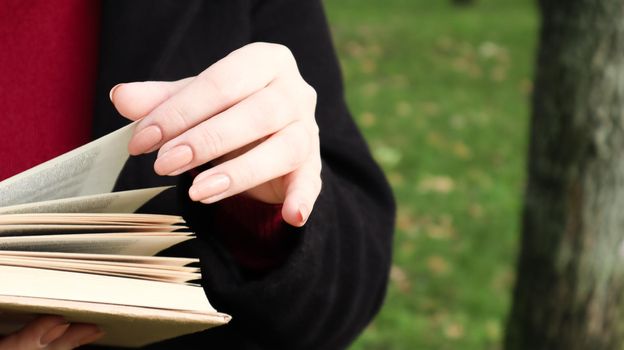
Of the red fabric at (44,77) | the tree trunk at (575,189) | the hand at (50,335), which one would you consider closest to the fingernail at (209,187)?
the hand at (50,335)

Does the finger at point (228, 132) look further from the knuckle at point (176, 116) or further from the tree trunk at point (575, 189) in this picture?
the tree trunk at point (575, 189)

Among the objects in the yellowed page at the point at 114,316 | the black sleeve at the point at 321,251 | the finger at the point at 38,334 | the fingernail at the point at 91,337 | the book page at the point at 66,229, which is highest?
the book page at the point at 66,229

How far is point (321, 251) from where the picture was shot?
4.00 feet

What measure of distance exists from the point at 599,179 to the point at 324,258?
168cm

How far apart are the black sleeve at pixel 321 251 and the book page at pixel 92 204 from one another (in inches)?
7.2

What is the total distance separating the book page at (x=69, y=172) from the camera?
2.93 feet

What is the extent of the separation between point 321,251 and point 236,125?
0.36 metres

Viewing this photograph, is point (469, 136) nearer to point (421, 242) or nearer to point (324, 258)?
point (421, 242)

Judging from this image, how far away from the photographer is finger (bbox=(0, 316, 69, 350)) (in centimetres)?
95

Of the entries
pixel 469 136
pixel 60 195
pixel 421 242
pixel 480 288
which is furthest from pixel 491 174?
pixel 60 195

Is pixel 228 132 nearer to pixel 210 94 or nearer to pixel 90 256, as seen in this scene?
pixel 210 94

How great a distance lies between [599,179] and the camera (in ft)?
8.82

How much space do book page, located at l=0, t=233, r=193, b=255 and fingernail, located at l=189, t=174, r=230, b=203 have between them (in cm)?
5

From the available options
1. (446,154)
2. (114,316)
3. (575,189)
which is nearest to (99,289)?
(114,316)
